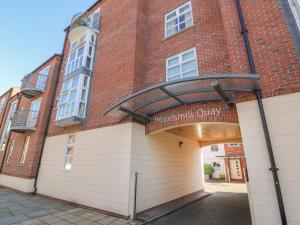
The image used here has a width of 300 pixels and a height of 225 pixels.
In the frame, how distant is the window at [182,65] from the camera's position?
675 cm

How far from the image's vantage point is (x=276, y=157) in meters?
3.84

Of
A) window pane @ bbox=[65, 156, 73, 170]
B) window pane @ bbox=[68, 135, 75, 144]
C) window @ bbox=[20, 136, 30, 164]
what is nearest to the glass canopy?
window pane @ bbox=[68, 135, 75, 144]

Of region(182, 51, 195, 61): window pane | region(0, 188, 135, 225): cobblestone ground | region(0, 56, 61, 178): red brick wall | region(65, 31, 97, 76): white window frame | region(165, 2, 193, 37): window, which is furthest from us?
region(0, 56, 61, 178): red brick wall

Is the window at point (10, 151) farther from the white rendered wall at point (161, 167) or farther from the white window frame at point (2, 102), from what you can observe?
the white rendered wall at point (161, 167)

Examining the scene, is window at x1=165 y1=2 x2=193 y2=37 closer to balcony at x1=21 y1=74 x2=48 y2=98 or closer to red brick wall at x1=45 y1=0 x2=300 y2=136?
red brick wall at x1=45 y1=0 x2=300 y2=136

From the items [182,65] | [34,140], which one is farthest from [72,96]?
[182,65]

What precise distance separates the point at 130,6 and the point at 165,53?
12.2 ft

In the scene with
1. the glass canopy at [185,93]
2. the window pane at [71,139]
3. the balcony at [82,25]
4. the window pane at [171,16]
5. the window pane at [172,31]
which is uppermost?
the balcony at [82,25]

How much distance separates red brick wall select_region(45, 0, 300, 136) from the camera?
4.46 metres

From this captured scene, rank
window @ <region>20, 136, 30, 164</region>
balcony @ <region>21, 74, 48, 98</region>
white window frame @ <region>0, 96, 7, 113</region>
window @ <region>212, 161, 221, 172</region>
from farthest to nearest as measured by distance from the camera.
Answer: window @ <region>212, 161, 221, 172</region>
white window frame @ <region>0, 96, 7, 113</region>
balcony @ <region>21, 74, 48, 98</region>
window @ <region>20, 136, 30, 164</region>

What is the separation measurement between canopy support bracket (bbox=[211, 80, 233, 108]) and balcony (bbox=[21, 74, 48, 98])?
12.6 meters

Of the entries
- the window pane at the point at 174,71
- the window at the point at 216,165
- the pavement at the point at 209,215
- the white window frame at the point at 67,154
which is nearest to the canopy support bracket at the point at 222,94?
the window pane at the point at 174,71

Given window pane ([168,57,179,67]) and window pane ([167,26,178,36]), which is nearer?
window pane ([168,57,179,67])

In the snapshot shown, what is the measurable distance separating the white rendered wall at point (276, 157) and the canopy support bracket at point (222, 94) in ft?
2.16
